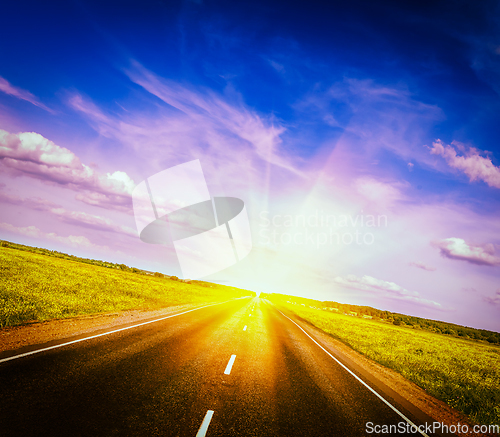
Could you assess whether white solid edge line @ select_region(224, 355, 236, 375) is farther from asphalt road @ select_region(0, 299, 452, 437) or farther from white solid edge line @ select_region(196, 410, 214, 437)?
white solid edge line @ select_region(196, 410, 214, 437)

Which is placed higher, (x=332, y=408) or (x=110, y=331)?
(x=332, y=408)

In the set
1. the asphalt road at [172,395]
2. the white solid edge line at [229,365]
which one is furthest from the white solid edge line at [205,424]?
the white solid edge line at [229,365]

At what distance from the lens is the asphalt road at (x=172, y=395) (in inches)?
148

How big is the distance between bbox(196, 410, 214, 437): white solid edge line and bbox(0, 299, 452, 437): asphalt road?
0.06 feet

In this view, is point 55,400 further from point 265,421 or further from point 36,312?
point 36,312

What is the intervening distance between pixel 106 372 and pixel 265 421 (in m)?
3.64

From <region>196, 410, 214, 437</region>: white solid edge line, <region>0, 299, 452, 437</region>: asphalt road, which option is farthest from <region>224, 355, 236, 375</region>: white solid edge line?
<region>196, 410, 214, 437</region>: white solid edge line

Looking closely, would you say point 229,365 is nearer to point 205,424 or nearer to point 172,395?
point 172,395

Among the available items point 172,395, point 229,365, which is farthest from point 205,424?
point 229,365

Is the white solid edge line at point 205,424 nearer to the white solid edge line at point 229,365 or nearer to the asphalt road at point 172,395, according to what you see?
the asphalt road at point 172,395

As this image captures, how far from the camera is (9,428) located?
325 cm

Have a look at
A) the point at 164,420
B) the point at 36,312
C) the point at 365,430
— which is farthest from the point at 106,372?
the point at 36,312

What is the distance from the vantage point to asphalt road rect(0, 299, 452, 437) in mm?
3758

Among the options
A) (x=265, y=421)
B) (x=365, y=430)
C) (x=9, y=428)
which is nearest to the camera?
(x=9, y=428)
